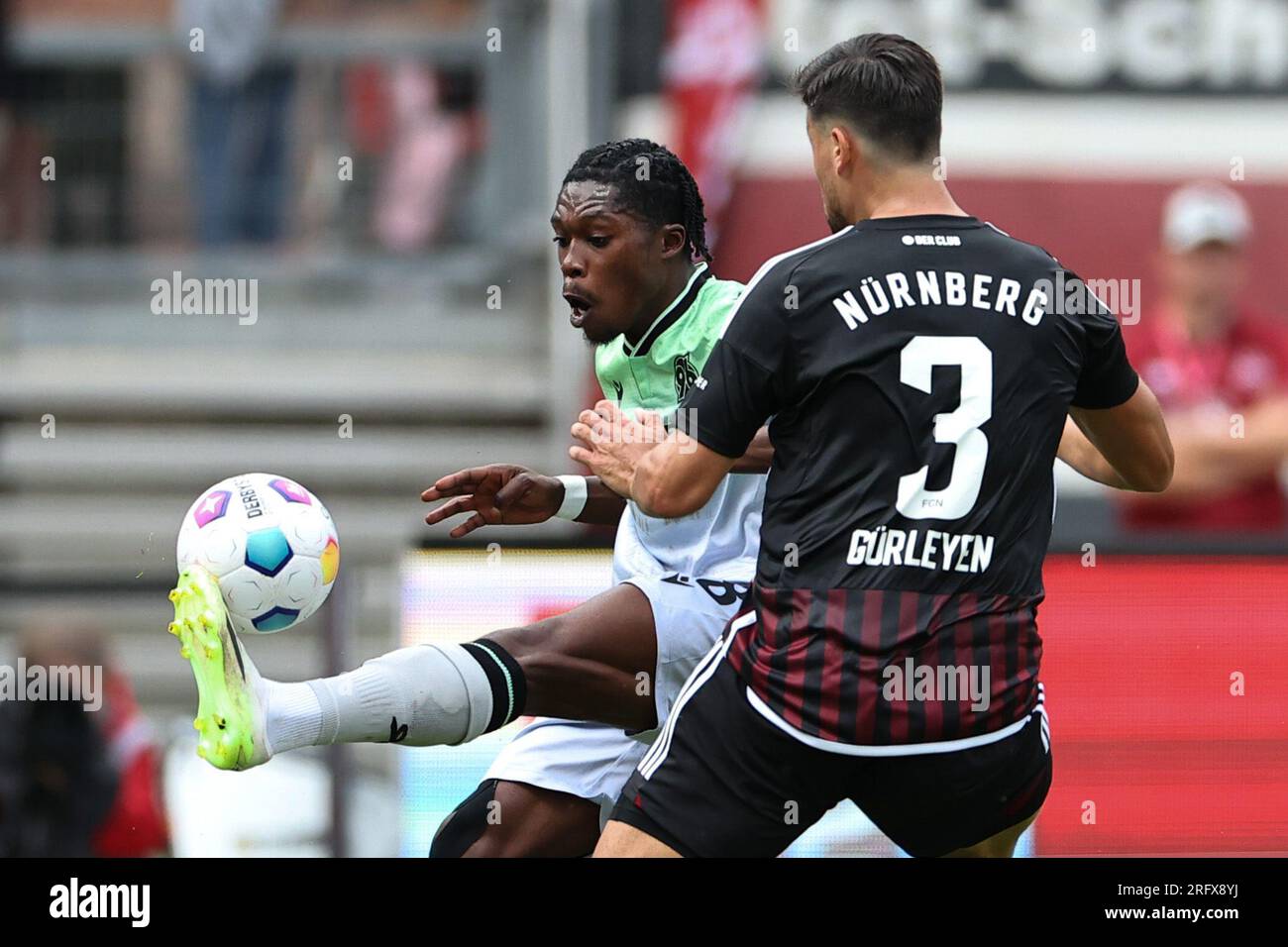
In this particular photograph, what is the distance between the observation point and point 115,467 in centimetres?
996

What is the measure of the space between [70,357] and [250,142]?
145 cm

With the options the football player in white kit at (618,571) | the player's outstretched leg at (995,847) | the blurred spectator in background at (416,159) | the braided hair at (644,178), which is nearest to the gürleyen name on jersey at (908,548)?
the football player in white kit at (618,571)

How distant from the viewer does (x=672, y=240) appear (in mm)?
4520

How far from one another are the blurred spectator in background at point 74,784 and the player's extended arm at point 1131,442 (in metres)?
3.85

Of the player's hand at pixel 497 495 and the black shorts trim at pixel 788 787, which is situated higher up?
the player's hand at pixel 497 495

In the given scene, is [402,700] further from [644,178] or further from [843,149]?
[843,149]

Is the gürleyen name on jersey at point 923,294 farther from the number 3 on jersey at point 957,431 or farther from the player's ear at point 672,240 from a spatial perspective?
the player's ear at point 672,240

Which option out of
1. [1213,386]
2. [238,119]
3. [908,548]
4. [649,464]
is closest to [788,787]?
[908,548]

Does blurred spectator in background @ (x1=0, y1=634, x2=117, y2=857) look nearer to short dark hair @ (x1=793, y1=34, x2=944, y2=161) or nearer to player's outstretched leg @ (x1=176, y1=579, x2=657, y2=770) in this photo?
player's outstretched leg @ (x1=176, y1=579, x2=657, y2=770)

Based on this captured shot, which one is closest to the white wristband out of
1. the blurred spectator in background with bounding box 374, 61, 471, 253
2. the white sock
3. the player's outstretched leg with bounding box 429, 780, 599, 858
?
the white sock

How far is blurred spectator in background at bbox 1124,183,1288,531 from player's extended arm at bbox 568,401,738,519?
3.33 m

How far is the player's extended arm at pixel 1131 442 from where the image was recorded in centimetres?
411

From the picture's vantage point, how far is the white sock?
4.24 m

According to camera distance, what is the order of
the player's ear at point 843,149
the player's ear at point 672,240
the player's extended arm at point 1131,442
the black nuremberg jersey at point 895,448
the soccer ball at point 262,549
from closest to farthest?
the black nuremberg jersey at point 895,448, the player's ear at point 843,149, the player's extended arm at point 1131,442, the soccer ball at point 262,549, the player's ear at point 672,240
